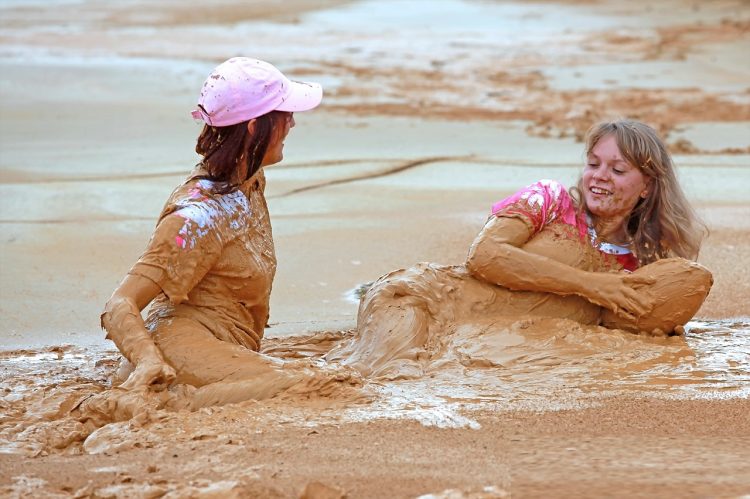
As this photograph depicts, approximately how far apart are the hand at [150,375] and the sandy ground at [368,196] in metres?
0.14

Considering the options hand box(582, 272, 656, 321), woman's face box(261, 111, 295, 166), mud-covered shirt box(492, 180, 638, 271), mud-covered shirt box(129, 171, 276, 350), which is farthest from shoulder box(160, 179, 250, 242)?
hand box(582, 272, 656, 321)

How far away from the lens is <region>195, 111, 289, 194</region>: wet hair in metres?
4.04

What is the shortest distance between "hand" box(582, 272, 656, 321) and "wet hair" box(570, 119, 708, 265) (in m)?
0.19

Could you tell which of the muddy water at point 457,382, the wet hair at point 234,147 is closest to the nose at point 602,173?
the muddy water at point 457,382

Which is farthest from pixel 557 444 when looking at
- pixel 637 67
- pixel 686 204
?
pixel 637 67

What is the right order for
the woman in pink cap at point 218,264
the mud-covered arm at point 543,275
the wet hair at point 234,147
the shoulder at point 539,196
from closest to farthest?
the woman in pink cap at point 218,264 < the wet hair at point 234,147 < the mud-covered arm at point 543,275 < the shoulder at point 539,196

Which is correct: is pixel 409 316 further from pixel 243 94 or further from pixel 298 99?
pixel 243 94

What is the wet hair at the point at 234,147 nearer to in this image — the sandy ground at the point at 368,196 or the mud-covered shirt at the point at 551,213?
the sandy ground at the point at 368,196

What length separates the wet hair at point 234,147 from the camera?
4.04 meters

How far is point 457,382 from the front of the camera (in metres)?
4.18

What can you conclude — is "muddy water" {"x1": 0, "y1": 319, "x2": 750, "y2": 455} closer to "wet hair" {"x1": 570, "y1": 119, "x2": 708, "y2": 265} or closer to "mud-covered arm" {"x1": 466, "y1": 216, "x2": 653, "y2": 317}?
"mud-covered arm" {"x1": 466, "y1": 216, "x2": 653, "y2": 317}

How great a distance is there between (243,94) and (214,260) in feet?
1.78

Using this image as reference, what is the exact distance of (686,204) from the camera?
15.7 ft

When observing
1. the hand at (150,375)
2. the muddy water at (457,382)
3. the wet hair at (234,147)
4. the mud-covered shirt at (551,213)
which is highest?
the wet hair at (234,147)
